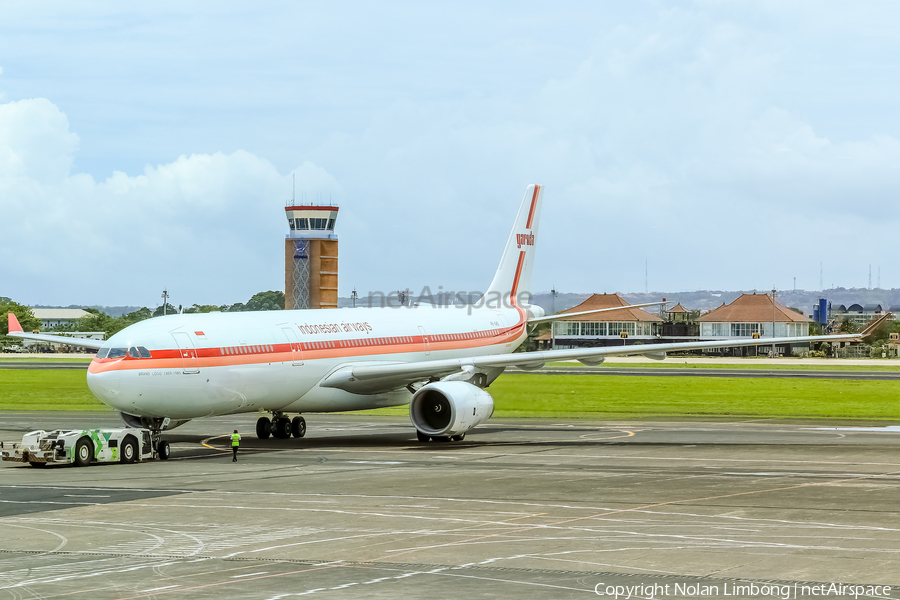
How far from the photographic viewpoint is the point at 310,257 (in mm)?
172875

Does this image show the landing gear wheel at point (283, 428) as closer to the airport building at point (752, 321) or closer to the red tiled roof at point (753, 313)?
the airport building at point (752, 321)

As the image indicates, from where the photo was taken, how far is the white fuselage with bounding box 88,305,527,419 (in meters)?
34.7

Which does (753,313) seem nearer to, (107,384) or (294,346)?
(294,346)

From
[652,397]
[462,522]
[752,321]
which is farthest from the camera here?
[752,321]

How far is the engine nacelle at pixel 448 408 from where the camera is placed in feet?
129

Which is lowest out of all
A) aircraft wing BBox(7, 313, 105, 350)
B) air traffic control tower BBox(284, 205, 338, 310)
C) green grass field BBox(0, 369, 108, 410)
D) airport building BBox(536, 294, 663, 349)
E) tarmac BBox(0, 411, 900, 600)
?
tarmac BBox(0, 411, 900, 600)

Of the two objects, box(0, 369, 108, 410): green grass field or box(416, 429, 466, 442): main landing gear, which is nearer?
box(416, 429, 466, 442): main landing gear

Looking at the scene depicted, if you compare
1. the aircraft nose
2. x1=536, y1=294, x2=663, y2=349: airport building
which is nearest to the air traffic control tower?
x1=536, y1=294, x2=663, y2=349: airport building

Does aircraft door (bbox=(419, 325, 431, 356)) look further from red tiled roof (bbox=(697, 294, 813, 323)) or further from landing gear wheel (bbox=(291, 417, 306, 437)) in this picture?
red tiled roof (bbox=(697, 294, 813, 323))

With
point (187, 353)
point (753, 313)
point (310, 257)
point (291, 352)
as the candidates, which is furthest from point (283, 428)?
point (753, 313)

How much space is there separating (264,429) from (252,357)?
7535mm

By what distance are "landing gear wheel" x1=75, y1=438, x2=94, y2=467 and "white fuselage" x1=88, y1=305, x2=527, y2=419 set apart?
4.87ft

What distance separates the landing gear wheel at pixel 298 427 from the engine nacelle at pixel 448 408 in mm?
6230

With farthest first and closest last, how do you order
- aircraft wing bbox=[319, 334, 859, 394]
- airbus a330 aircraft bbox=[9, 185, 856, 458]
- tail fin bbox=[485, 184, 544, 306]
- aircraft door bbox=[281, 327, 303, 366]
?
tail fin bbox=[485, 184, 544, 306], aircraft wing bbox=[319, 334, 859, 394], aircraft door bbox=[281, 327, 303, 366], airbus a330 aircraft bbox=[9, 185, 856, 458]
